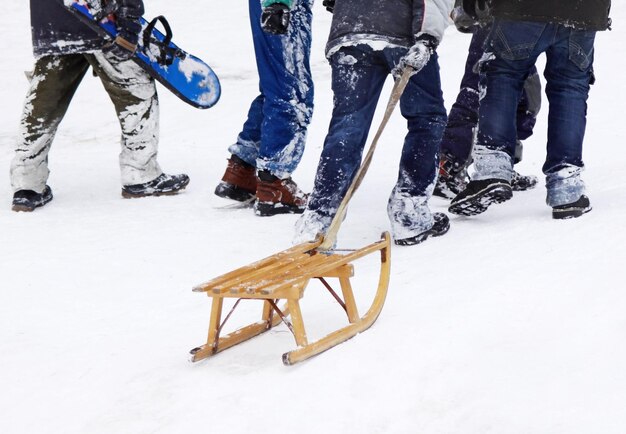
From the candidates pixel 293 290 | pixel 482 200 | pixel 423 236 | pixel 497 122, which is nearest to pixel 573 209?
pixel 482 200

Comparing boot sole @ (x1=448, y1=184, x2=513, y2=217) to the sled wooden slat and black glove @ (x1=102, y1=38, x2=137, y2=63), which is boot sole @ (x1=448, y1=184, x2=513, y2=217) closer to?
the sled wooden slat

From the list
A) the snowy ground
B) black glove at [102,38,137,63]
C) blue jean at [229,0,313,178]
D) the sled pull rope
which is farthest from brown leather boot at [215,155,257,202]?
the sled pull rope

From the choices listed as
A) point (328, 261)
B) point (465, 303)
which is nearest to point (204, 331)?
point (328, 261)

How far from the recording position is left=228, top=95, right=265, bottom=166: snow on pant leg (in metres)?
5.31

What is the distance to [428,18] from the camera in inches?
152

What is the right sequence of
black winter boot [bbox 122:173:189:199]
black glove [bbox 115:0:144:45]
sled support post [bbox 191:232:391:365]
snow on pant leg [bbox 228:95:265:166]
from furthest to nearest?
1. black winter boot [bbox 122:173:189:199]
2. snow on pant leg [bbox 228:95:265:166]
3. black glove [bbox 115:0:144:45]
4. sled support post [bbox 191:232:391:365]

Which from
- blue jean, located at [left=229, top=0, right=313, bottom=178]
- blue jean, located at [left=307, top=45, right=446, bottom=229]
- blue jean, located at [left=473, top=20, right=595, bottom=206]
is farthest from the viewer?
blue jean, located at [left=229, top=0, right=313, bottom=178]

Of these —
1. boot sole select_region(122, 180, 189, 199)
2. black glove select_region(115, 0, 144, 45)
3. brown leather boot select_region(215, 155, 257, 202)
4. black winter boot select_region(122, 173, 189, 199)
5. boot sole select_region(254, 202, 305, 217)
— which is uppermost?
black glove select_region(115, 0, 144, 45)

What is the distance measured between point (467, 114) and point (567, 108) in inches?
37.6

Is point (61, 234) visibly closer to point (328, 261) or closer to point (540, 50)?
point (328, 261)

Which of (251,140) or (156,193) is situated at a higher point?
(251,140)

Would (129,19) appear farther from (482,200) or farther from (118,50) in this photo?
(482,200)

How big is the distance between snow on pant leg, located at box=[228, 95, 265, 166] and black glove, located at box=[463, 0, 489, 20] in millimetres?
1425

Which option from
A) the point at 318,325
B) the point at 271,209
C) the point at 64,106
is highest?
the point at 64,106
